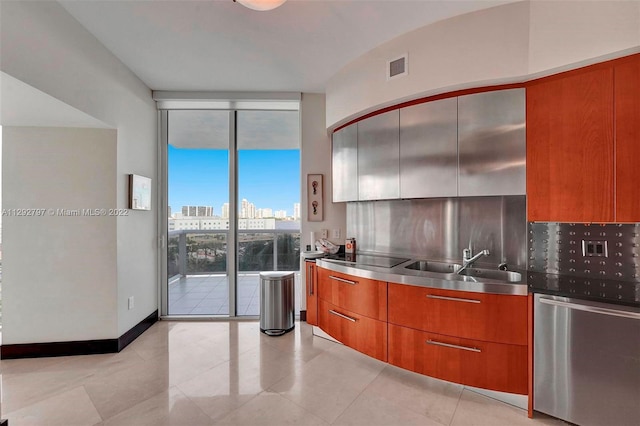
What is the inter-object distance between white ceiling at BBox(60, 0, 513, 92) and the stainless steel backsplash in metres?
1.50

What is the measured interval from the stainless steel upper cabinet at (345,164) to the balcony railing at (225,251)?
0.90 metres

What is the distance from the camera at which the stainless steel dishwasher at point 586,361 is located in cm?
144

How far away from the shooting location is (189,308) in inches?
137

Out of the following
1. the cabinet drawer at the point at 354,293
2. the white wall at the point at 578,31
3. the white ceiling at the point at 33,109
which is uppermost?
the white wall at the point at 578,31

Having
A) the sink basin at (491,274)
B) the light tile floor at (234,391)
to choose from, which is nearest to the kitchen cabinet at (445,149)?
the sink basin at (491,274)

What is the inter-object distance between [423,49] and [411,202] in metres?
1.34

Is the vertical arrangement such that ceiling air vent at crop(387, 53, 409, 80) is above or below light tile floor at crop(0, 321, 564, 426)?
above

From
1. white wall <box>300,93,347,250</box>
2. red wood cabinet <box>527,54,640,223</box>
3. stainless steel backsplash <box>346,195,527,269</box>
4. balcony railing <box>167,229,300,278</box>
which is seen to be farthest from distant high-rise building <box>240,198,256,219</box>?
red wood cabinet <box>527,54,640,223</box>

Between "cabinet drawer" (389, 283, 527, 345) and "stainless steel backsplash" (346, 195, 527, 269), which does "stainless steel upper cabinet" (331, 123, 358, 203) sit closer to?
"stainless steel backsplash" (346, 195, 527, 269)

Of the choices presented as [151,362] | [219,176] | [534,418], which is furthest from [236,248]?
[534,418]

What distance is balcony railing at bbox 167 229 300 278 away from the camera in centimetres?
351

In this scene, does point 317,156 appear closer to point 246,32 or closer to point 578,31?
point 246,32

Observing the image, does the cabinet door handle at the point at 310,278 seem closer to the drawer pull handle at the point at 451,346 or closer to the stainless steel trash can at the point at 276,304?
the stainless steel trash can at the point at 276,304

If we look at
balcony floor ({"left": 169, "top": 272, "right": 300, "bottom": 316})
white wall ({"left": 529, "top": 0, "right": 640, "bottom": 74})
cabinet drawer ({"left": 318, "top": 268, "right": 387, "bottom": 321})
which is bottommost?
balcony floor ({"left": 169, "top": 272, "right": 300, "bottom": 316})
